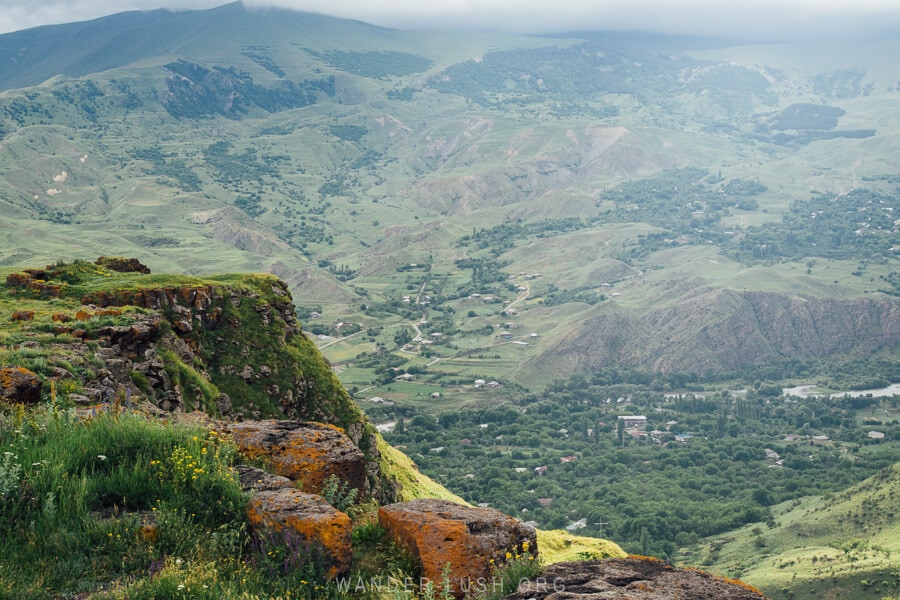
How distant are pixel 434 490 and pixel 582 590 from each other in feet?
127

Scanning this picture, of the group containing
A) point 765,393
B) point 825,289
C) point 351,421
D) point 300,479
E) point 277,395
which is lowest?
point 765,393

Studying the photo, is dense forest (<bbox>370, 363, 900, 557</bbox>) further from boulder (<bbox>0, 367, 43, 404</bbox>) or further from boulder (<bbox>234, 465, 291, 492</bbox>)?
boulder (<bbox>234, 465, 291, 492</bbox>)

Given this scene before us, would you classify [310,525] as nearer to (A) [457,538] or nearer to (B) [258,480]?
(B) [258,480]

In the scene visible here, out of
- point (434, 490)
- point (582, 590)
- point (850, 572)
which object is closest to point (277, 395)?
point (434, 490)

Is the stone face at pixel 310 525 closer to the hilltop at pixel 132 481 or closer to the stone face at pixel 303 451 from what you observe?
the hilltop at pixel 132 481

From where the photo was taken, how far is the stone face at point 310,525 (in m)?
9.10

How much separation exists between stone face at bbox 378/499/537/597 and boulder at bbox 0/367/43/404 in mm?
6806

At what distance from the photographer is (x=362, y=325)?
174 meters

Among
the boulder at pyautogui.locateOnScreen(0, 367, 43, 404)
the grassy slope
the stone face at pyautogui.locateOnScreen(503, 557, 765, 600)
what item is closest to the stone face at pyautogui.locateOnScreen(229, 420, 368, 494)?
the boulder at pyautogui.locateOnScreen(0, 367, 43, 404)

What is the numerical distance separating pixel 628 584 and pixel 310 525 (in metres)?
3.80

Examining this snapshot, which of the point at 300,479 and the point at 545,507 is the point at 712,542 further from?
the point at 300,479

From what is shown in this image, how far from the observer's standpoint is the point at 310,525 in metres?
9.22

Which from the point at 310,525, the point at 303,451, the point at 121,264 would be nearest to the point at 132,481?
the point at 310,525

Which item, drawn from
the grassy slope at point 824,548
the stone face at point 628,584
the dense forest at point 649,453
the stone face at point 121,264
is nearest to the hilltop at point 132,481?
the stone face at point 628,584
